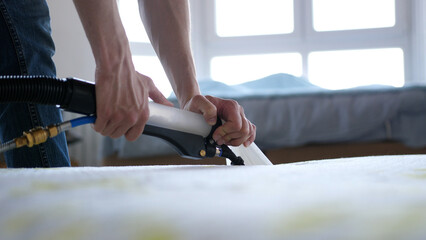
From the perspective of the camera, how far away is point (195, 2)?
418 cm

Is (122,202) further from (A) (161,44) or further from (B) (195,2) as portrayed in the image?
(B) (195,2)

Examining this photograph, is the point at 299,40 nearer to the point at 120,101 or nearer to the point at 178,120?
the point at 178,120

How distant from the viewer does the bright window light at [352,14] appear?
3945 mm

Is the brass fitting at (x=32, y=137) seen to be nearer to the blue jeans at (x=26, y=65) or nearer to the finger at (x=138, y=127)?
the finger at (x=138, y=127)

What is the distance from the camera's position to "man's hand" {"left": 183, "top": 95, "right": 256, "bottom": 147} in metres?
0.88

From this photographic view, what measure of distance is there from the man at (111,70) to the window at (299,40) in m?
2.86

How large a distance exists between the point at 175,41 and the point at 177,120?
0.27 m

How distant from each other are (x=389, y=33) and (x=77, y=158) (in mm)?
2727

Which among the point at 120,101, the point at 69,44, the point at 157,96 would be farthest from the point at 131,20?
the point at 120,101

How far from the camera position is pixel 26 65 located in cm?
95

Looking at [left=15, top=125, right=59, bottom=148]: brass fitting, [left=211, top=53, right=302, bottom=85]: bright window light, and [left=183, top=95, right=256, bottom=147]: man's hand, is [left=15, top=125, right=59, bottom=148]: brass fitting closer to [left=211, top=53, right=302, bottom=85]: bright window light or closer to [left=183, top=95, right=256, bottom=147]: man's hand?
[left=183, top=95, right=256, bottom=147]: man's hand

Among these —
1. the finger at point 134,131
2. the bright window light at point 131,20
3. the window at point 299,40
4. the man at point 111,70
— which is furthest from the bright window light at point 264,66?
the finger at point 134,131

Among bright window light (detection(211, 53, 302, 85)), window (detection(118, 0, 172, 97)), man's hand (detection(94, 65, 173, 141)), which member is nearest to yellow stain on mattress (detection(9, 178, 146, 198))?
man's hand (detection(94, 65, 173, 141))

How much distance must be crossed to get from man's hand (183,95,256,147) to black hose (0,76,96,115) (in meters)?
0.25
